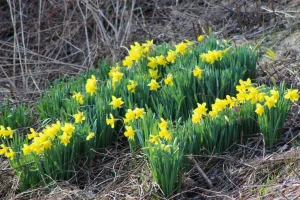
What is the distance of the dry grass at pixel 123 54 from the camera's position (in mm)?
3004

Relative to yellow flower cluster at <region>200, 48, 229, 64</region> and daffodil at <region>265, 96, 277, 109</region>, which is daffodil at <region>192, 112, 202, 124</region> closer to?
daffodil at <region>265, 96, 277, 109</region>

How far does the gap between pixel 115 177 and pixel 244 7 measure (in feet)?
10.4

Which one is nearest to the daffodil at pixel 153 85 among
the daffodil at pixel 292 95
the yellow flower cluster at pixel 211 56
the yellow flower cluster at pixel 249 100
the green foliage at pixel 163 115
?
the green foliage at pixel 163 115

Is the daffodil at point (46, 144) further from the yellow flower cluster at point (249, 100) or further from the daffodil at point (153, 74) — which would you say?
the daffodil at point (153, 74)

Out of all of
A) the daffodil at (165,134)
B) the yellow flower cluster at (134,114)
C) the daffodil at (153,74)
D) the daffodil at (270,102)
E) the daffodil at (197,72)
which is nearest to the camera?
the daffodil at (165,134)

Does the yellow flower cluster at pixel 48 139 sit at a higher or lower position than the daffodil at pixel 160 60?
lower

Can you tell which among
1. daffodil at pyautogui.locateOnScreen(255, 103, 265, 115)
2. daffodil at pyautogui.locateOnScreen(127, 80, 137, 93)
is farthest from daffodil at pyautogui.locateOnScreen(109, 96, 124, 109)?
daffodil at pyautogui.locateOnScreen(255, 103, 265, 115)

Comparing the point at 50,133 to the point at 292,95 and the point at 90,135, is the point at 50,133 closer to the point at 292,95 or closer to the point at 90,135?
the point at 90,135

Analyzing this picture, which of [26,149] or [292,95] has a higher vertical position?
[292,95]

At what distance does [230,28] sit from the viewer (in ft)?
18.7

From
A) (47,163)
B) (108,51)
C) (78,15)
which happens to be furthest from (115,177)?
(78,15)

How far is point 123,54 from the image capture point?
18.5 feet

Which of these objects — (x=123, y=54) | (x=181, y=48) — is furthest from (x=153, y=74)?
(x=123, y=54)

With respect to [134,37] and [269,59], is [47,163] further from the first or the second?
[134,37]
